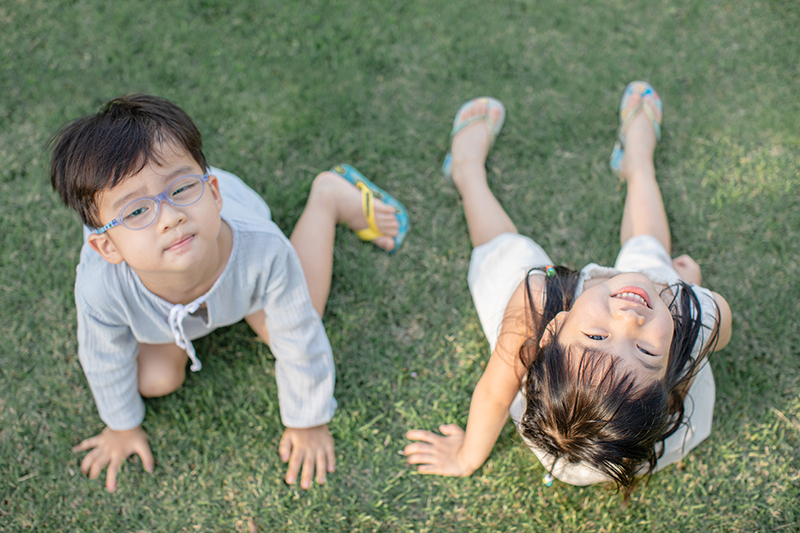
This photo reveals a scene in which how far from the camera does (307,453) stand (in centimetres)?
249

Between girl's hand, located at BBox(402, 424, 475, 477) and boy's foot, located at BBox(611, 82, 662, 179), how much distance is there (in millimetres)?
1699

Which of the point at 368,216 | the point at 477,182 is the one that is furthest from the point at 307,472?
the point at 477,182

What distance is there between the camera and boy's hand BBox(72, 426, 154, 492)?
2.46 m

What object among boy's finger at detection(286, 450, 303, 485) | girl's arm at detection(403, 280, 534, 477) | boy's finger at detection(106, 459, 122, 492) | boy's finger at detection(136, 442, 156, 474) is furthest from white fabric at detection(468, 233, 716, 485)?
boy's finger at detection(106, 459, 122, 492)

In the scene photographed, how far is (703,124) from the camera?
3.21 m

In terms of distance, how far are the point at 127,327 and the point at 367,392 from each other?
110 cm

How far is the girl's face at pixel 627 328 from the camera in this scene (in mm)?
1803

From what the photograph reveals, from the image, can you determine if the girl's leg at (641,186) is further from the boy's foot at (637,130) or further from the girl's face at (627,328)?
the girl's face at (627,328)

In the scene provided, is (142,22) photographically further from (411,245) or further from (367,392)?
(367,392)

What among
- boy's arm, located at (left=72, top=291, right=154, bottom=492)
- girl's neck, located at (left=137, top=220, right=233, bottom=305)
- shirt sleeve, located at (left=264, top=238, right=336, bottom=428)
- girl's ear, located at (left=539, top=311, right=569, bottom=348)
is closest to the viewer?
girl's ear, located at (left=539, top=311, right=569, bottom=348)

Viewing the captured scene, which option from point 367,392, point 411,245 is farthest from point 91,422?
point 411,245

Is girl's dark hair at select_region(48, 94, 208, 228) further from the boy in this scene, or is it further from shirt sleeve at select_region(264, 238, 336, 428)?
shirt sleeve at select_region(264, 238, 336, 428)

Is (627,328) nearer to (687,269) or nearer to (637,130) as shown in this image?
(687,269)

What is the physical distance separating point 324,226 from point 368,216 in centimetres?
24
